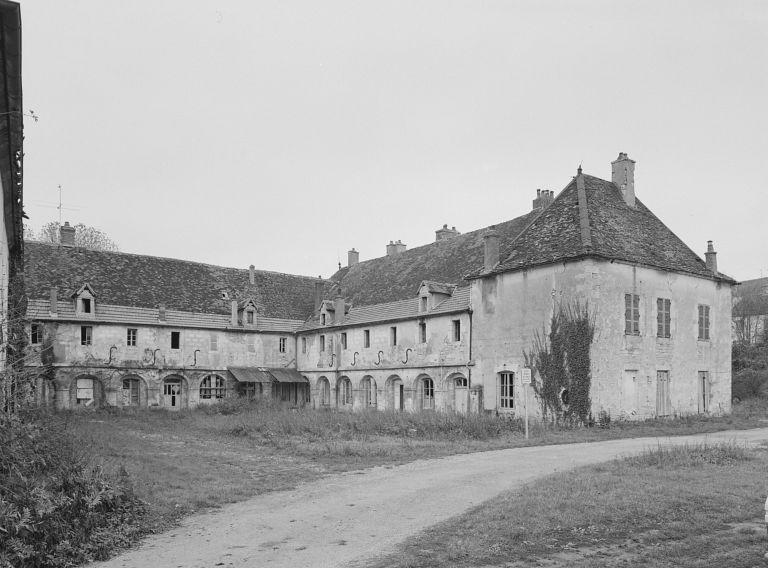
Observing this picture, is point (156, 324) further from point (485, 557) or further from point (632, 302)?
point (485, 557)

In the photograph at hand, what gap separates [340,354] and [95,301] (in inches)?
520

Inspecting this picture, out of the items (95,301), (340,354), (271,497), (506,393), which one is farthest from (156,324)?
(271,497)

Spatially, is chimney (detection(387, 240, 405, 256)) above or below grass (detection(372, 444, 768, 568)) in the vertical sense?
above

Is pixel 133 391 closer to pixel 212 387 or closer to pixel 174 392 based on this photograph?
pixel 174 392

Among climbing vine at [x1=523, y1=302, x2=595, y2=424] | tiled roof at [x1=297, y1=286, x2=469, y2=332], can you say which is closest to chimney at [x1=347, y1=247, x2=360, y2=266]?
tiled roof at [x1=297, y1=286, x2=469, y2=332]

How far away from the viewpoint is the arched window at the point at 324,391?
Result: 41.0 meters

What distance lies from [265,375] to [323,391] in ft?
11.4

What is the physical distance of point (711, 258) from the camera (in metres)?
31.2

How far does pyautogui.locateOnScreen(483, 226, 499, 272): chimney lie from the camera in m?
29.7

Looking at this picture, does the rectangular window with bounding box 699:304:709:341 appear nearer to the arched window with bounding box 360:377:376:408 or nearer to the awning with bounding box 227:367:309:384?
the arched window with bounding box 360:377:376:408

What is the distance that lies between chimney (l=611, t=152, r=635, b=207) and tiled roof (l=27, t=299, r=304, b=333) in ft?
69.5

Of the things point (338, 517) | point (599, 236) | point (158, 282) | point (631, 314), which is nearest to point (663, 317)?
point (631, 314)

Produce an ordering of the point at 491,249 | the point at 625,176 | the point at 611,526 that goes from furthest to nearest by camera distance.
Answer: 1. the point at 625,176
2. the point at 491,249
3. the point at 611,526

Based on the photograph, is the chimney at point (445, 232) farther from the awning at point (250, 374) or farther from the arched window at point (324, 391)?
the awning at point (250, 374)
